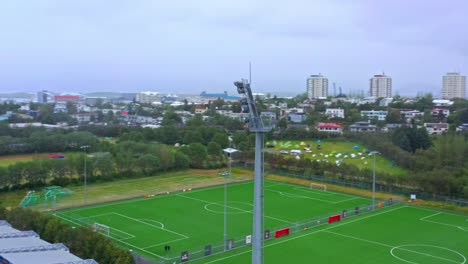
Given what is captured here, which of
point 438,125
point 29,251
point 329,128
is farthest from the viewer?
point 329,128

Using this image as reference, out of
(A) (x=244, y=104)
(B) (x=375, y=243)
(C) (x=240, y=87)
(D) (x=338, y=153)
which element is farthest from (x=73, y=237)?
(D) (x=338, y=153)

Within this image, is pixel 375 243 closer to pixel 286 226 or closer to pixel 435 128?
pixel 286 226

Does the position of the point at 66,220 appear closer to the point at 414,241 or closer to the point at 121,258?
the point at 121,258

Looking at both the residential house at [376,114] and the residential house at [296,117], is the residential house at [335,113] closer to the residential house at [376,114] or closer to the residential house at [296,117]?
the residential house at [376,114]

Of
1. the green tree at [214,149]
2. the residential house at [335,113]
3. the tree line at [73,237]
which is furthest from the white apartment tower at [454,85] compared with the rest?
the tree line at [73,237]

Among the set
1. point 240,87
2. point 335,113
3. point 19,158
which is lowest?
point 19,158
